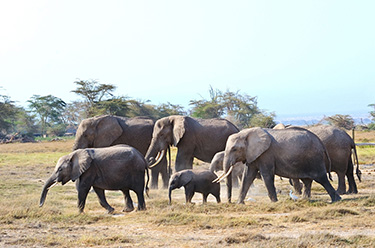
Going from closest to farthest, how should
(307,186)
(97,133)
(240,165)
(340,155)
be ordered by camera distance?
1. (307,186)
2. (340,155)
3. (240,165)
4. (97,133)

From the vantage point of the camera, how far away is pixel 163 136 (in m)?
16.9

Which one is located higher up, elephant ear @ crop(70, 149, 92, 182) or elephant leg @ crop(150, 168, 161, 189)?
elephant ear @ crop(70, 149, 92, 182)

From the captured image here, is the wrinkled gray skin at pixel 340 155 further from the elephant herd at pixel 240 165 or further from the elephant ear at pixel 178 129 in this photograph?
the elephant ear at pixel 178 129

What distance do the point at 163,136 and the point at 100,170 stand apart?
5232mm

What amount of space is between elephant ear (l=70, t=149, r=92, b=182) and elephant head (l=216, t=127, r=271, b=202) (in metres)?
2.83

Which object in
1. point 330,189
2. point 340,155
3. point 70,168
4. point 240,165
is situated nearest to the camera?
point 70,168

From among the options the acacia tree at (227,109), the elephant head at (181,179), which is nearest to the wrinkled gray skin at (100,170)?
the elephant head at (181,179)

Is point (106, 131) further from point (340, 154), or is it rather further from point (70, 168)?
point (340, 154)

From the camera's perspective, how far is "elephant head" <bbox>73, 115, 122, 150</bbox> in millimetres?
17531

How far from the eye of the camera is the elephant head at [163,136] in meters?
16.7

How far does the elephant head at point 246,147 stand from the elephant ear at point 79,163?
2825mm

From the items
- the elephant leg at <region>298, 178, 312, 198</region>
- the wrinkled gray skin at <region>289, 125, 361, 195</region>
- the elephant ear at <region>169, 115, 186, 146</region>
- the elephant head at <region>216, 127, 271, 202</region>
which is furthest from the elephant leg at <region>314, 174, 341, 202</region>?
the elephant ear at <region>169, 115, 186, 146</region>

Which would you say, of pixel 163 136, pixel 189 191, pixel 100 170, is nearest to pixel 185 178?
pixel 189 191

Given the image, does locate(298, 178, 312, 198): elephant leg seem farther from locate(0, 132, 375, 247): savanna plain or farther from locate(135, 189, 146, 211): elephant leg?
locate(135, 189, 146, 211): elephant leg
